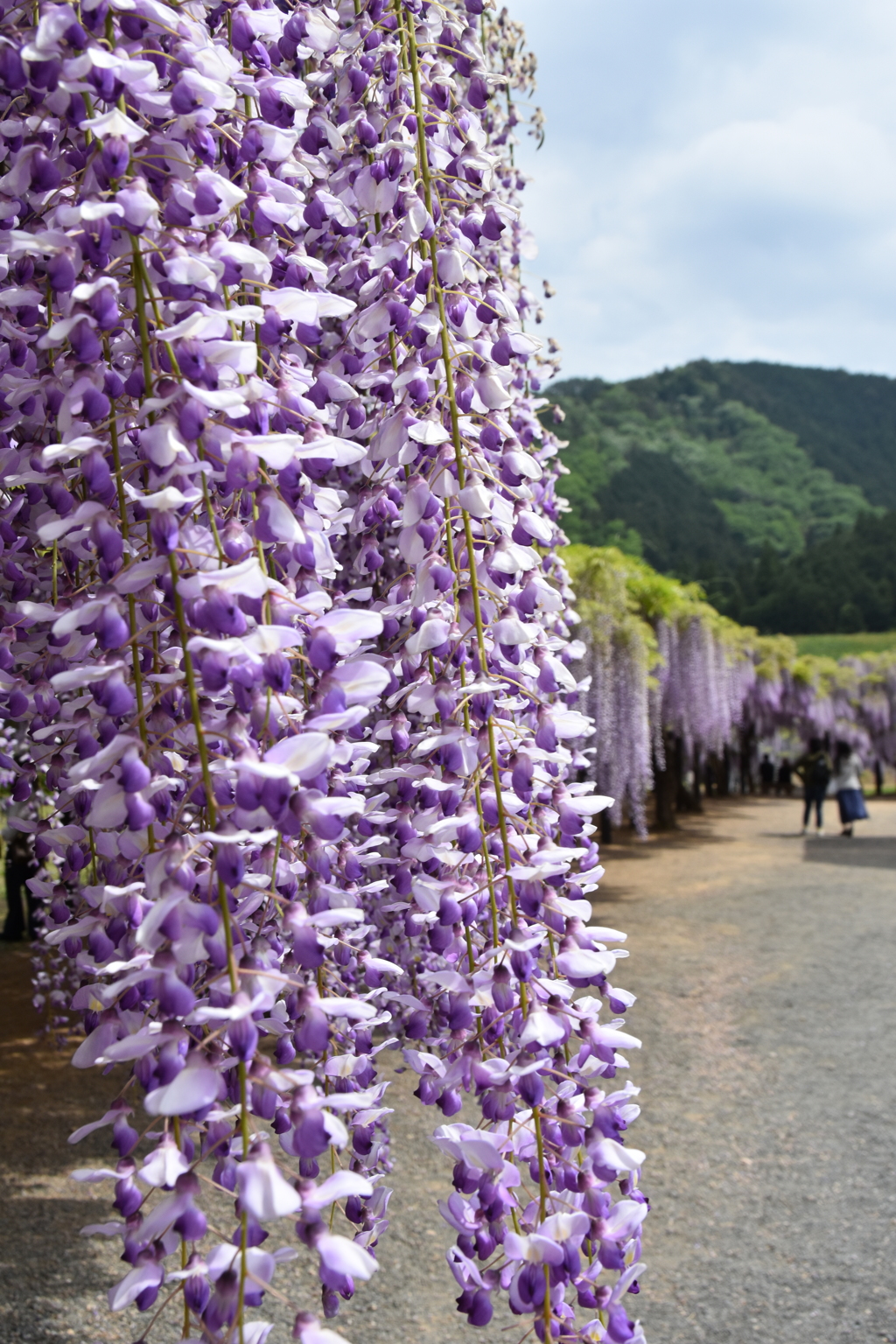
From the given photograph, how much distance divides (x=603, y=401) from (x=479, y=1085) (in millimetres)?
85437

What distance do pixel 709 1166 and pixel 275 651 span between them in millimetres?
5379

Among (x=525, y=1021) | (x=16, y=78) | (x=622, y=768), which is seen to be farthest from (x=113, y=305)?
(x=622, y=768)

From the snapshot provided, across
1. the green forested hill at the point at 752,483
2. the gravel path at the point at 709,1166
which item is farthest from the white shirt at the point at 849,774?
the green forested hill at the point at 752,483

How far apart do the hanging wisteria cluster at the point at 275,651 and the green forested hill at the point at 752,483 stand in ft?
132

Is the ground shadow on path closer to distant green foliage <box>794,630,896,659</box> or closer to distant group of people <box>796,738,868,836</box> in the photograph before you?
distant group of people <box>796,738,868,836</box>

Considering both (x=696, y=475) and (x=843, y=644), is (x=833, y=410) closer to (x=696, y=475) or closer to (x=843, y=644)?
(x=696, y=475)

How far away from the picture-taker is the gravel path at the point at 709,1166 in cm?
415

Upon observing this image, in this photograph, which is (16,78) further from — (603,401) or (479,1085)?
(603,401)

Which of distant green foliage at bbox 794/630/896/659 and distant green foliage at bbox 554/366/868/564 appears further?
distant green foliage at bbox 554/366/868/564

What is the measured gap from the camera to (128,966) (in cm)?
120

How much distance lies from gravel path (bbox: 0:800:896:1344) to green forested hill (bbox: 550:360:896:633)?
3356 cm

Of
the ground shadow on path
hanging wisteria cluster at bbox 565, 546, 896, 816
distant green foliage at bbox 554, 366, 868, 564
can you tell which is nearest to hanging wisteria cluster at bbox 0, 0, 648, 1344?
hanging wisteria cluster at bbox 565, 546, 896, 816

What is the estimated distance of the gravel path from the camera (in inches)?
163

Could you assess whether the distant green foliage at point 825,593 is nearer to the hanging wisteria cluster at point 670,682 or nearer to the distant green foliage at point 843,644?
the distant green foliage at point 843,644
